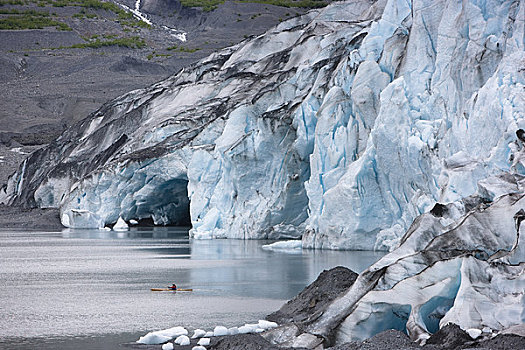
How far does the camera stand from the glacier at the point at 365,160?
9383 millimetres

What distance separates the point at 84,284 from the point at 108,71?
7070 cm

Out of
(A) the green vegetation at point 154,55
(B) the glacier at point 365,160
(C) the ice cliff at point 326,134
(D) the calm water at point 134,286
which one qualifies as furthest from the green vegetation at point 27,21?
(D) the calm water at point 134,286

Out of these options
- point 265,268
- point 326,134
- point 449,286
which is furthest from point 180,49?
point 449,286

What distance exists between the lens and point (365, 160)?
69.9 feet

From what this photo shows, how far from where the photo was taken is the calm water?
11.5 metres

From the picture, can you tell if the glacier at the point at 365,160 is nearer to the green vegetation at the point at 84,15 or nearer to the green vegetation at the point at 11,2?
the green vegetation at the point at 84,15

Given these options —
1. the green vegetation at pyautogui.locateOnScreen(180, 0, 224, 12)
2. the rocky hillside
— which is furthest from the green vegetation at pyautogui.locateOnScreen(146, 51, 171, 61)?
the green vegetation at pyautogui.locateOnScreen(180, 0, 224, 12)

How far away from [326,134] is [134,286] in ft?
32.2

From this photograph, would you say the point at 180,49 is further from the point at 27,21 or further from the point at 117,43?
the point at 27,21

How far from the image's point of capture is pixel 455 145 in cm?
1802

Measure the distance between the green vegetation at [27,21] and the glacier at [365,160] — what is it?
64064 millimetres

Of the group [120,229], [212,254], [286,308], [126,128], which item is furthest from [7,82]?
[286,308]

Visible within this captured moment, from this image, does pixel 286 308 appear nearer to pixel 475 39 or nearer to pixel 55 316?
pixel 55 316

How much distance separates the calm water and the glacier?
1834mm
